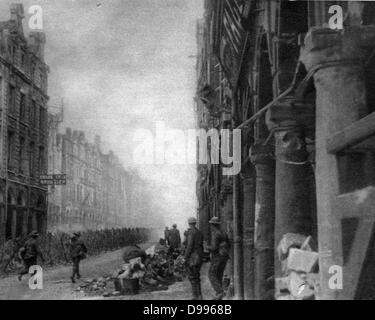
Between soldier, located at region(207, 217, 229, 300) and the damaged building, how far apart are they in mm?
337

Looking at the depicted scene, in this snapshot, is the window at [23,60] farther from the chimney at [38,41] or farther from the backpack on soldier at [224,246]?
the backpack on soldier at [224,246]

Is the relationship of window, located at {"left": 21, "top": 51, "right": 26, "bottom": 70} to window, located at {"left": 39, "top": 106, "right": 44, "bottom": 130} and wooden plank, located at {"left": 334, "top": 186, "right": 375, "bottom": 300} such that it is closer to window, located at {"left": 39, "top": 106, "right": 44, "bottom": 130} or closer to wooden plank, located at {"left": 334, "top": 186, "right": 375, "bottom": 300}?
window, located at {"left": 39, "top": 106, "right": 44, "bottom": 130}

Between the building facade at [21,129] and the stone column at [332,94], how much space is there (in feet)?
19.4

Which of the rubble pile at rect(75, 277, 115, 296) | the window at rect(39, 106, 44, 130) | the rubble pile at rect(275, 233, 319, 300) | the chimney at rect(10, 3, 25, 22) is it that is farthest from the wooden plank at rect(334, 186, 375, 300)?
the window at rect(39, 106, 44, 130)

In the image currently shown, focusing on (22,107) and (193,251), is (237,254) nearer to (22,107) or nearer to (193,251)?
(193,251)

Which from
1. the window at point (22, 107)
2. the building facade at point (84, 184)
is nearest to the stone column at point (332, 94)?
the building facade at point (84, 184)

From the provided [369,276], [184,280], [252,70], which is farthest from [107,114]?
[369,276]

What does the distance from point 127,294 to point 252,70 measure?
448cm

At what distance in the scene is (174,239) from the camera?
10.5 meters

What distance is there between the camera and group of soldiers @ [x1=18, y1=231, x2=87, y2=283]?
9.65 meters

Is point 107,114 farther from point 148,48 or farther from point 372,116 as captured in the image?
point 372,116

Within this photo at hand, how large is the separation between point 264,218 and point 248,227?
1.17m
